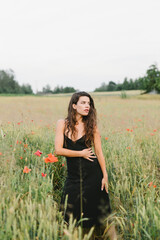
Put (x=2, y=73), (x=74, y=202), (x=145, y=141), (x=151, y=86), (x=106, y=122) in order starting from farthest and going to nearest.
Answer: (x=2, y=73) → (x=151, y=86) → (x=106, y=122) → (x=145, y=141) → (x=74, y=202)

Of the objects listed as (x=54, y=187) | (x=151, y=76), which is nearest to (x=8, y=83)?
(x=151, y=76)

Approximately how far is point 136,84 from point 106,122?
72.5 meters

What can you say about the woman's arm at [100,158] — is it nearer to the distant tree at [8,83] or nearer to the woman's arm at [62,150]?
the woman's arm at [62,150]

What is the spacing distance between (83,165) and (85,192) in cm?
24

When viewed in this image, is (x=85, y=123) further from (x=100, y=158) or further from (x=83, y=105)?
(x=100, y=158)

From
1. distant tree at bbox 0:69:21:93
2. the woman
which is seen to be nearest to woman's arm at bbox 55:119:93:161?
the woman

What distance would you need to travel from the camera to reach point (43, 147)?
3.30 metres

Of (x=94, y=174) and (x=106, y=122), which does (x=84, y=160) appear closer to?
(x=94, y=174)

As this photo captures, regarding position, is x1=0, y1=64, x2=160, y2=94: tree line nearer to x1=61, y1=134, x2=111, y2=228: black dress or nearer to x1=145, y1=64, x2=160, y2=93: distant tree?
x1=145, y1=64, x2=160, y2=93: distant tree

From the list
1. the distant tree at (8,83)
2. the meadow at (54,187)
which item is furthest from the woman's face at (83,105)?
the distant tree at (8,83)

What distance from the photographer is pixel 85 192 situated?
6.49 ft

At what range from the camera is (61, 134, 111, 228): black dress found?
1.95 meters

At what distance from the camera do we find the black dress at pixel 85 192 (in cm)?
195

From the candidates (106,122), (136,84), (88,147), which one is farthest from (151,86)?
(88,147)
